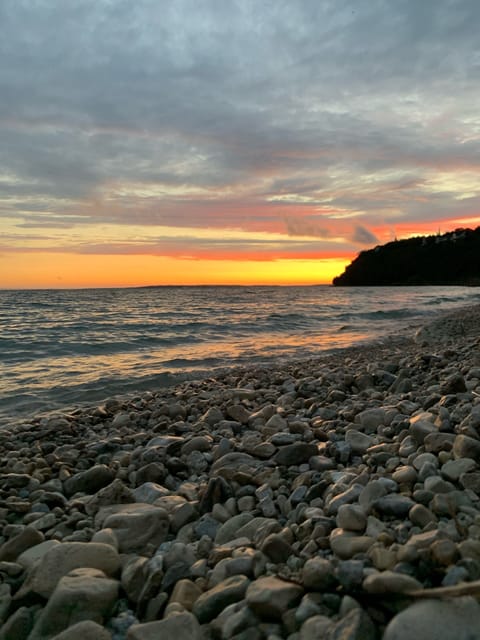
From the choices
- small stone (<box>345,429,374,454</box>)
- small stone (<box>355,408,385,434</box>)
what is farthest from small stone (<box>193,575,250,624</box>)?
small stone (<box>355,408,385,434</box>)

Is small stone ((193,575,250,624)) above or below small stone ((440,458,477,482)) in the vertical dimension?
below

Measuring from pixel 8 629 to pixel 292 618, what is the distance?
1252 millimetres

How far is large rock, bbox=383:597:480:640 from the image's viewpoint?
4.78 feet

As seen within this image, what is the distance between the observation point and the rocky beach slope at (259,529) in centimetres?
173

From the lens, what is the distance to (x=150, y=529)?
9.05 feet

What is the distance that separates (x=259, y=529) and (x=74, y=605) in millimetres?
957

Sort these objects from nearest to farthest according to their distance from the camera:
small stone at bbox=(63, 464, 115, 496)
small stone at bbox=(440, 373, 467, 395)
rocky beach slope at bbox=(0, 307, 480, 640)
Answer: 1. rocky beach slope at bbox=(0, 307, 480, 640)
2. small stone at bbox=(63, 464, 115, 496)
3. small stone at bbox=(440, 373, 467, 395)

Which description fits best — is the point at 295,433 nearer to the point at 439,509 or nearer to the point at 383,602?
the point at 439,509

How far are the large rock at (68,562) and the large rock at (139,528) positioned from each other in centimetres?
20

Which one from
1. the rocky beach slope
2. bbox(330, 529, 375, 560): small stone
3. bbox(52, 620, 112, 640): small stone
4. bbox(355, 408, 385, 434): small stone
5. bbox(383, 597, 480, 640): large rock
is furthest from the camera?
bbox(355, 408, 385, 434): small stone

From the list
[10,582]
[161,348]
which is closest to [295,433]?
[10,582]

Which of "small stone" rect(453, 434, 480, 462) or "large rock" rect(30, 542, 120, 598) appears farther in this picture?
"small stone" rect(453, 434, 480, 462)

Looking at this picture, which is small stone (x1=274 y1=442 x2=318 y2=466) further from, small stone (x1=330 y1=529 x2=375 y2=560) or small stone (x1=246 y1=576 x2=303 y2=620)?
small stone (x1=246 y1=576 x2=303 y2=620)

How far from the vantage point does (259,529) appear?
2535 millimetres
